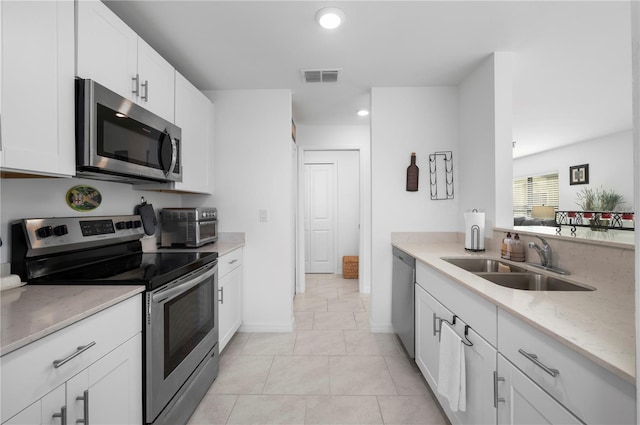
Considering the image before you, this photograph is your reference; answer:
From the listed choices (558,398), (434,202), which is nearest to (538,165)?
(434,202)

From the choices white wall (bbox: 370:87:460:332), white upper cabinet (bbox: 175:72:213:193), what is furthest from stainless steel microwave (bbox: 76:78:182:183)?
white wall (bbox: 370:87:460:332)

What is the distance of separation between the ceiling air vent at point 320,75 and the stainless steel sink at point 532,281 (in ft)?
6.45

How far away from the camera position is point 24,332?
77 cm

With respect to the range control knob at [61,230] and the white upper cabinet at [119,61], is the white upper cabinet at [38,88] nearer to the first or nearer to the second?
the white upper cabinet at [119,61]

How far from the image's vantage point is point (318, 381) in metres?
1.95

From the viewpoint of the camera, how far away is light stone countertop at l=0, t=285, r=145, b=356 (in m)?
0.77

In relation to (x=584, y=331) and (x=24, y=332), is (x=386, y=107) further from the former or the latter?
(x=24, y=332)

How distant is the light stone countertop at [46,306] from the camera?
2.51 feet

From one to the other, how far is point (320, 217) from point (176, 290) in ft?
12.0

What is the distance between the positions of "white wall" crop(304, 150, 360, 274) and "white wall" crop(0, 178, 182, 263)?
326cm

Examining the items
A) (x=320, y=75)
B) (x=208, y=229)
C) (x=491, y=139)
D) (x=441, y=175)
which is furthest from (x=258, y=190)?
(x=491, y=139)

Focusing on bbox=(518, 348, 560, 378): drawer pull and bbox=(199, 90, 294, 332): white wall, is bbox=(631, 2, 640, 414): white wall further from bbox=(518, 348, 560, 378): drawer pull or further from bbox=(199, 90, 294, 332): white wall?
bbox=(199, 90, 294, 332): white wall

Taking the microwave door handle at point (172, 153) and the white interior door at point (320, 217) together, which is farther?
the white interior door at point (320, 217)

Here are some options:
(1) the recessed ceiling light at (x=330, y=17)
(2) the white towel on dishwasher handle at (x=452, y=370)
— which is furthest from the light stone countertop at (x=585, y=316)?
(1) the recessed ceiling light at (x=330, y=17)
